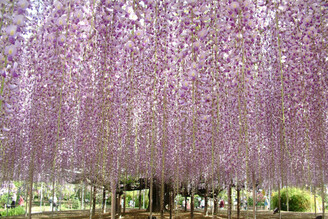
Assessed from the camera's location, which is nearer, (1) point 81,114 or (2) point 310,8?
(2) point 310,8

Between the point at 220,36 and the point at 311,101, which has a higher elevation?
the point at 220,36

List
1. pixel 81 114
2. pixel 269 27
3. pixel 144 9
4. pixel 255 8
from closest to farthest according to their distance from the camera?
pixel 144 9
pixel 255 8
pixel 269 27
pixel 81 114

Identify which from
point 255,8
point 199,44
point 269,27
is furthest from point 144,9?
point 269,27

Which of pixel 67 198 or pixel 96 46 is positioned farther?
pixel 67 198

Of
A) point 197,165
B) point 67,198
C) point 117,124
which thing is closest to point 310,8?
point 117,124

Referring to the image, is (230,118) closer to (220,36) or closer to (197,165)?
(220,36)

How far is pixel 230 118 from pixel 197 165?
354 centimetres

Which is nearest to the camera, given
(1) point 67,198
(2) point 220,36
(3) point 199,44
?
(3) point 199,44

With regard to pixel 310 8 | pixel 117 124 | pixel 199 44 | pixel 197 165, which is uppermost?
pixel 310 8

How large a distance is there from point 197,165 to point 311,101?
4.72 m

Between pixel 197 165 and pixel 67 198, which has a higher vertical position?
pixel 197 165

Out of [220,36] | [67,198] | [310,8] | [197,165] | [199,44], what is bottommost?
[67,198]

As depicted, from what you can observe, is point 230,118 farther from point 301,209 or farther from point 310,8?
point 301,209

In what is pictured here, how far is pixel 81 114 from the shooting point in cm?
655
